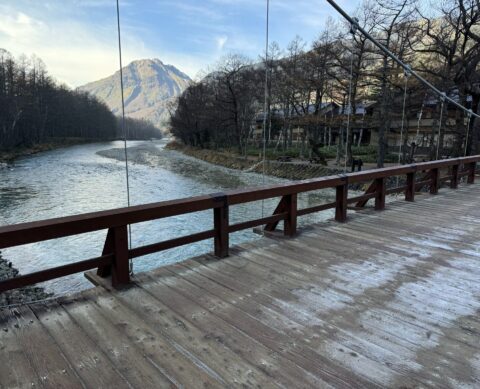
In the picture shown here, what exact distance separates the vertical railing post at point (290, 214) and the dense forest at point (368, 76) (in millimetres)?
1478

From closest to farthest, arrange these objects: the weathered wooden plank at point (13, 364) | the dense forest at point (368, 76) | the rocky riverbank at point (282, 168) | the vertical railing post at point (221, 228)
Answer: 1. the weathered wooden plank at point (13, 364)
2. the vertical railing post at point (221, 228)
3. the dense forest at point (368, 76)
4. the rocky riverbank at point (282, 168)

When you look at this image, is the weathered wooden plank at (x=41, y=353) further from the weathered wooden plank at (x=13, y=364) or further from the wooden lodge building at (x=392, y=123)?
the wooden lodge building at (x=392, y=123)

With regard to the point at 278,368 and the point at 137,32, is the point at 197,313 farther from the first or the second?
the point at 137,32

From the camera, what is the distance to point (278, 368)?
1681 mm

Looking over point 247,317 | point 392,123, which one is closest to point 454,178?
point 247,317

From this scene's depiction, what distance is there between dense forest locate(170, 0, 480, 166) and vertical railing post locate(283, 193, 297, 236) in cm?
148

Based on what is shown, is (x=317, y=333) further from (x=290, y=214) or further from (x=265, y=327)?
(x=290, y=214)

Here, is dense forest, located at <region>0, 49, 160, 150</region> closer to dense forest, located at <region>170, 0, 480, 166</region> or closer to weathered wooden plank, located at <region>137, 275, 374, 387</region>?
dense forest, located at <region>170, 0, 480, 166</region>

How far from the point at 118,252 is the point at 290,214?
74.7 inches

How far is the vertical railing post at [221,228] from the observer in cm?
307

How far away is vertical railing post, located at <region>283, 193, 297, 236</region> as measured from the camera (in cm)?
373

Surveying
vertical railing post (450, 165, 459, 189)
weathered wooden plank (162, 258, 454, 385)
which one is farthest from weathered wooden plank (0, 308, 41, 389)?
vertical railing post (450, 165, 459, 189)

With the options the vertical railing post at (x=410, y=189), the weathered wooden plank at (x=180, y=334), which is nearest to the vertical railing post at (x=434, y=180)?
the vertical railing post at (x=410, y=189)

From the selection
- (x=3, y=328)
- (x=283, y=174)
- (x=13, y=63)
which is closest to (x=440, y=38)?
(x=283, y=174)
